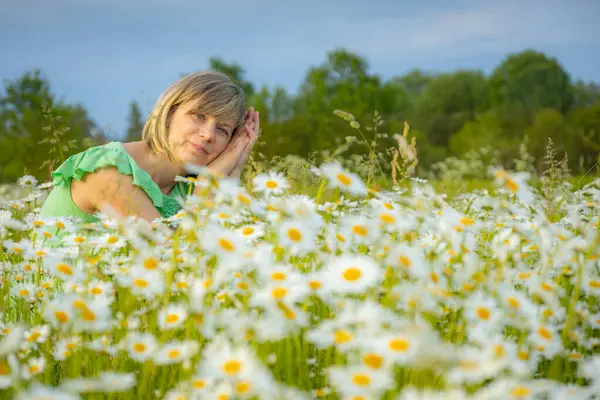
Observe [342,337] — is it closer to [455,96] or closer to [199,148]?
[199,148]

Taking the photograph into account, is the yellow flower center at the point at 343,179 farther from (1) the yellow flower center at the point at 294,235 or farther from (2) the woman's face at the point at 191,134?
(2) the woman's face at the point at 191,134

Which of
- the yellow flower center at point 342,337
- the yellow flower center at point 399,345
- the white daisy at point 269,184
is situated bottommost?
the yellow flower center at point 342,337

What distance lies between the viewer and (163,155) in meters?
4.20

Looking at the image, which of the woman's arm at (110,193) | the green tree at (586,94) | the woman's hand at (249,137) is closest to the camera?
the woman's arm at (110,193)

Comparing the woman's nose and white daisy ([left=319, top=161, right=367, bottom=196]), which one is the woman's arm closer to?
the woman's nose

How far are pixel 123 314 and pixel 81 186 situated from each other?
231 cm

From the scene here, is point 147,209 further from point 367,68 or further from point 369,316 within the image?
point 367,68

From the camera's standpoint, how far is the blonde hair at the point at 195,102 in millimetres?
4012

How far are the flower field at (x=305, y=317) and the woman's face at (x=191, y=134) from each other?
1956 mm

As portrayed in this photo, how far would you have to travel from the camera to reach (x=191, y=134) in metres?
4.02

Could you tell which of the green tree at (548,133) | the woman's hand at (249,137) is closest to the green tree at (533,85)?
the green tree at (548,133)

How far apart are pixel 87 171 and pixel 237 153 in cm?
110

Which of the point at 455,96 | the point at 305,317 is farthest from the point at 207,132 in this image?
the point at 455,96

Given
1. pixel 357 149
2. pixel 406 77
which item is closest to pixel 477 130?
pixel 357 149
